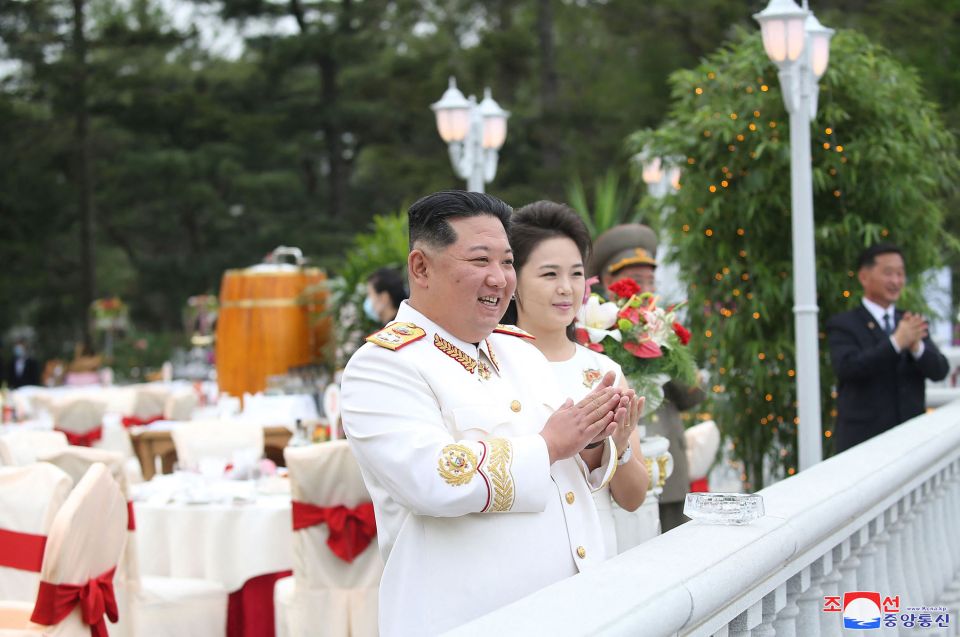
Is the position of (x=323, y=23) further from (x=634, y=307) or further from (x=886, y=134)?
(x=634, y=307)

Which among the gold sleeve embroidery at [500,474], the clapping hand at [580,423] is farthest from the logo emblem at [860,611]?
the gold sleeve embroidery at [500,474]

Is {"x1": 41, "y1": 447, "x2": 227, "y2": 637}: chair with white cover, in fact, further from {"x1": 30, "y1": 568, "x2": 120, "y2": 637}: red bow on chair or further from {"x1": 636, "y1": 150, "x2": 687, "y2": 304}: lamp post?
{"x1": 636, "y1": 150, "x2": 687, "y2": 304}: lamp post

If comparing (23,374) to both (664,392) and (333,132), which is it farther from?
(664,392)

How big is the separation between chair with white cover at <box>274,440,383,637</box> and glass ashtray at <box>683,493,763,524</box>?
2.60 meters

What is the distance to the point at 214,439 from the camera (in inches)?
289

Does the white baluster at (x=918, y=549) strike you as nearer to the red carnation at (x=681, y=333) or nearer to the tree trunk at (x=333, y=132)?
the red carnation at (x=681, y=333)

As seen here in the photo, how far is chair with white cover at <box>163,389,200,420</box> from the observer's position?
10430mm

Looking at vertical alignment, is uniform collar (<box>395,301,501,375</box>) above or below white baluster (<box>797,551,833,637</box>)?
above

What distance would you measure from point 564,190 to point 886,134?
59.9 feet

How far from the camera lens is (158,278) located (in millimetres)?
28812

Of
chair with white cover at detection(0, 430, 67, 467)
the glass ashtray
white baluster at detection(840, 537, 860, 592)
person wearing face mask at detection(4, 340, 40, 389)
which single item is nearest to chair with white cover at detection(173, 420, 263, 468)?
chair with white cover at detection(0, 430, 67, 467)

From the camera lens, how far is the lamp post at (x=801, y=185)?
587 centimetres

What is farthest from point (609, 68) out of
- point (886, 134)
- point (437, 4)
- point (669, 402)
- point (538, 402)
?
point (538, 402)

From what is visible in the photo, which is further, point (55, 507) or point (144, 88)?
point (144, 88)
